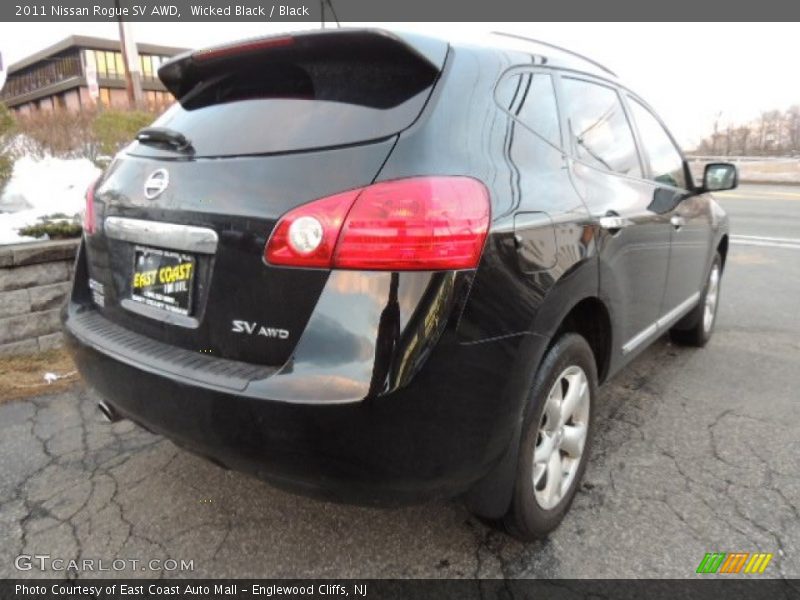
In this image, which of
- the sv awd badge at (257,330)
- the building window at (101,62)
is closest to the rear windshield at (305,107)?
the sv awd badge at (257,330)

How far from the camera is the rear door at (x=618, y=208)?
227 centimetres

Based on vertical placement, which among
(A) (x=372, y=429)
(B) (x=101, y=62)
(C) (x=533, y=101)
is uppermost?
(B) (x=101, y=62)

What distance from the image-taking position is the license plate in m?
1.79

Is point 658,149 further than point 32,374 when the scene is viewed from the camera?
No

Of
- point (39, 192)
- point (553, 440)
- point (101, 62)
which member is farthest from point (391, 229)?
point (101, 62)

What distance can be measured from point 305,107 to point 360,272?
0.61 meters

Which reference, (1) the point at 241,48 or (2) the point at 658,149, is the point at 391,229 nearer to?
(1) the point at 241,48

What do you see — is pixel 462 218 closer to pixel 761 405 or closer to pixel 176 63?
pixel 176 63

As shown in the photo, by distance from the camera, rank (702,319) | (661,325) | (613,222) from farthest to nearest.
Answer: (702,319) < (661,325) < (613,222)

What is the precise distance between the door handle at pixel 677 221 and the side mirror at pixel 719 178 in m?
0.66

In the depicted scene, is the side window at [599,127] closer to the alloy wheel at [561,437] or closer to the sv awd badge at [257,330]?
the alloy wheel at [561,437]

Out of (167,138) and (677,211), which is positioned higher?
(167,138)

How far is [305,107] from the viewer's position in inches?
70.6

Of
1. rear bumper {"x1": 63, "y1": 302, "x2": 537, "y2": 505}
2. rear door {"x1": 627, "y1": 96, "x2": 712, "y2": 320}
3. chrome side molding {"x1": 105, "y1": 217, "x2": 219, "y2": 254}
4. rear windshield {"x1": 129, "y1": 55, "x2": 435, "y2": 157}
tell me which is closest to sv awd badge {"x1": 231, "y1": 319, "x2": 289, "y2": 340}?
rear bumper {"x1": 63, "y1": 302, "x2": 537, "y2": 505}
